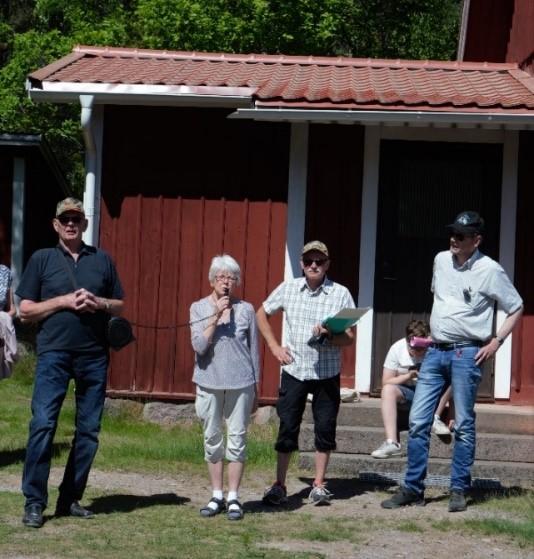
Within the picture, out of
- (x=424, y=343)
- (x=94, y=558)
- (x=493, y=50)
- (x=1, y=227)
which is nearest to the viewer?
(x=94, y=558)

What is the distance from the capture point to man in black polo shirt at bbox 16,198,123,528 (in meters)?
6.92

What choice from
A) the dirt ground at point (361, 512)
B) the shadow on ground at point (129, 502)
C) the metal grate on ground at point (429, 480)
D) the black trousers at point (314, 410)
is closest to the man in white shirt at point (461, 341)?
the dirt ground at point (361, 512)

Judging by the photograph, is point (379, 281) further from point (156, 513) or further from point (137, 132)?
point (156, 513)

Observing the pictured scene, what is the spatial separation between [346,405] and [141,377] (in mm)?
2000

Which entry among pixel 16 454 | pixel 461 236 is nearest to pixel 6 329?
pixel 16 454

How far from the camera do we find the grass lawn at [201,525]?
6.34 m

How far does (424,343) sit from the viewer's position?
29.2 ft

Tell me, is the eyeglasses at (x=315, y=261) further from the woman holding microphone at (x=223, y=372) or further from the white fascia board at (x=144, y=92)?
the white fascia board at (x=144, y=92)

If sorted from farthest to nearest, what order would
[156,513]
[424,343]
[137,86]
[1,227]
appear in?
[1,227] < [137,86] < [424,343] < [156,513]

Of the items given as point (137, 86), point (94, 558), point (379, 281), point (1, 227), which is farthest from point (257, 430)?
point (1, 227)

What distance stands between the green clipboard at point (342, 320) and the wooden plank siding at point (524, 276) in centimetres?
293

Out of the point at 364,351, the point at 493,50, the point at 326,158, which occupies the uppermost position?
the point at 493,50

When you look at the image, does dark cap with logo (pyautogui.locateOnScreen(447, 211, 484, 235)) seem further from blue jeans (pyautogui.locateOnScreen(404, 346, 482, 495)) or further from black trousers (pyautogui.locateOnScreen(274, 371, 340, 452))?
black trousers (pyautogui.locateOnScreen(274, 371, 340, 452))

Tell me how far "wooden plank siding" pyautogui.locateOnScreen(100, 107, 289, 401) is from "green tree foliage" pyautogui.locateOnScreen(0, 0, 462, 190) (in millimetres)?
12544
